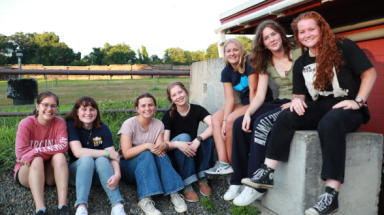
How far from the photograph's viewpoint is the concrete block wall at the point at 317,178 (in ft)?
7.08

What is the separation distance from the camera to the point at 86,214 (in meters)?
2.48

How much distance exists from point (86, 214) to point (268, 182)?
1.60 meters

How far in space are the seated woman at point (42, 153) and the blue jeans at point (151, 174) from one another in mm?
621

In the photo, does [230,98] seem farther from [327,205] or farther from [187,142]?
[327,205]

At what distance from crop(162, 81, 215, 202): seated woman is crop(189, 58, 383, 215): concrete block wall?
2.65 feet

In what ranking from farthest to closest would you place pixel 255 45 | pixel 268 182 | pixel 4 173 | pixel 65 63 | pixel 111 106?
pixel 65 63 → pixel 111 106 → pixel 4 173 → pixel 255 45 → pixel 268 182

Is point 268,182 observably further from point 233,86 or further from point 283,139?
point 233,86

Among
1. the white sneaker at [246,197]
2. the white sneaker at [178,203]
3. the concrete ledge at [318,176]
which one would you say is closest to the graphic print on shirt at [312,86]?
the concrete ledge at [318,176]

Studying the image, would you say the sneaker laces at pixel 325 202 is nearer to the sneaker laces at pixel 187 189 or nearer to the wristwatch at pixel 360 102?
the wristwatch at pixel 360 102

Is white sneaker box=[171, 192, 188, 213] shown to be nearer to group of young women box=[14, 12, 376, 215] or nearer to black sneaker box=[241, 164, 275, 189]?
group of young women box=[14, 12, 376, 215]

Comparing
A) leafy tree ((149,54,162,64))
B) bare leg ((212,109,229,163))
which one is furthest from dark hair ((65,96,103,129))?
leafy tree ((149,54,162,64))

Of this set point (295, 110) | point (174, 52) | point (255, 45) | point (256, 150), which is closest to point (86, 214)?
point (256, 150)

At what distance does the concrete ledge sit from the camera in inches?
85.0

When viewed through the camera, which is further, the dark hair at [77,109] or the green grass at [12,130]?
the green grass at [12,130]
